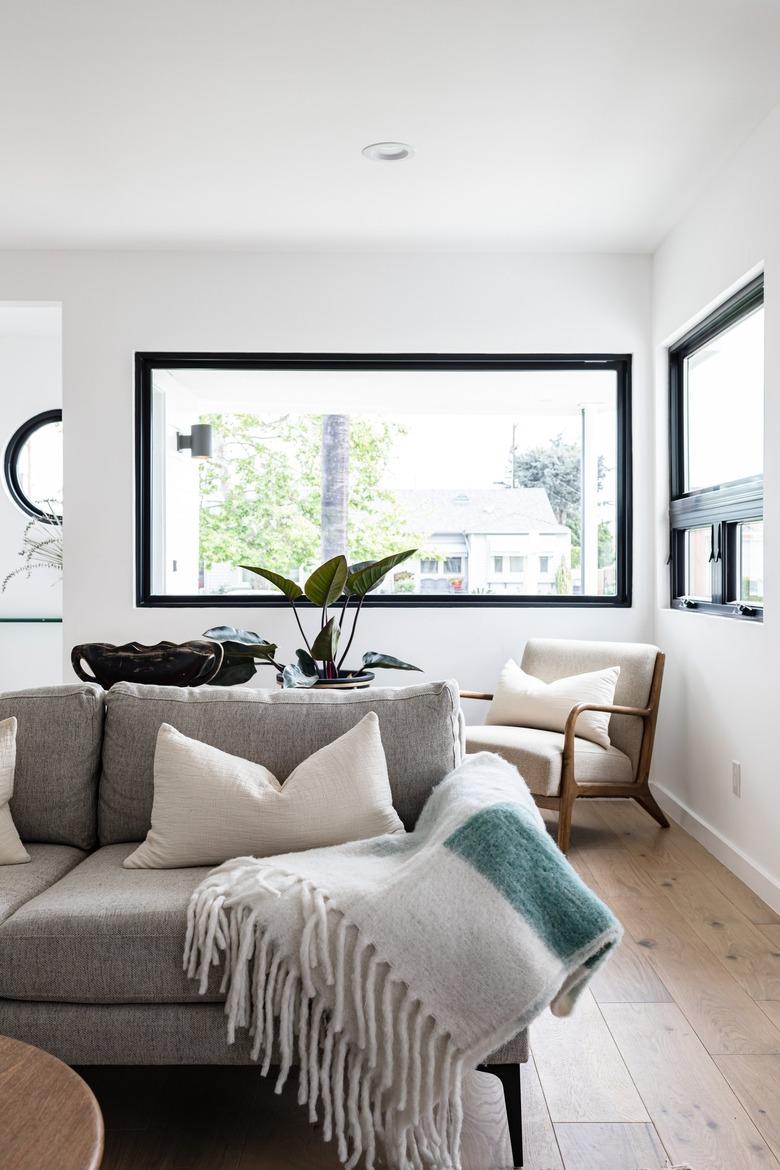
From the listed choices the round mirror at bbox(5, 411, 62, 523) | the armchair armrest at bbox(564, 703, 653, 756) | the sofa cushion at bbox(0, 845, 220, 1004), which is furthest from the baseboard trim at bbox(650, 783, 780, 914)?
the round mirror at bbox(5, 411, 62, 523)

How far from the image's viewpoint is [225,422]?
489 cm

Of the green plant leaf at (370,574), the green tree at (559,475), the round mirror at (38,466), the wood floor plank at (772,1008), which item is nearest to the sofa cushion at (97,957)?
the wood floor plank at (772,1008)

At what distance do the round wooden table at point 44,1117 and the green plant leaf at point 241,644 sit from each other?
271 centimetres

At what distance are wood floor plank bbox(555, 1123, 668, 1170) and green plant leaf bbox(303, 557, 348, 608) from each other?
2489 millimetres

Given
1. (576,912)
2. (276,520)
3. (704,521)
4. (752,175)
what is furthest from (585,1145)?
(276,520)

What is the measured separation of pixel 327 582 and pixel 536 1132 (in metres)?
2.52

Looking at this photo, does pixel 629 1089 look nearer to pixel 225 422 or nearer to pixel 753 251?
pixel 753 251

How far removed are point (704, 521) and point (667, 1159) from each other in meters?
2.83

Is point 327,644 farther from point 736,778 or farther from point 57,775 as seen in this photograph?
point 57,775

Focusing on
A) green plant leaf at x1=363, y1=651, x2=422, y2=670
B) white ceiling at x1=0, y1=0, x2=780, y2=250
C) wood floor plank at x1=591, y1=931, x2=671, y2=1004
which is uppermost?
white ceiling at x1=0, y1=0, x2=780, y2=250

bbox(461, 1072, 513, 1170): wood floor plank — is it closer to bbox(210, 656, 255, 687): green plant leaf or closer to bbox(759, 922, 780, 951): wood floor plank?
bbox(759, 922, 780, 951): wood floor plank

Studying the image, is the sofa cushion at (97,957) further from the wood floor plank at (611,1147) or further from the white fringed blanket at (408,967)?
the wood floor plank at (611,1147)

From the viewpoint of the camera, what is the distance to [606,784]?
3979 mm

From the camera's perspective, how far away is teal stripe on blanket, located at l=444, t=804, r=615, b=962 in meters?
1.63
